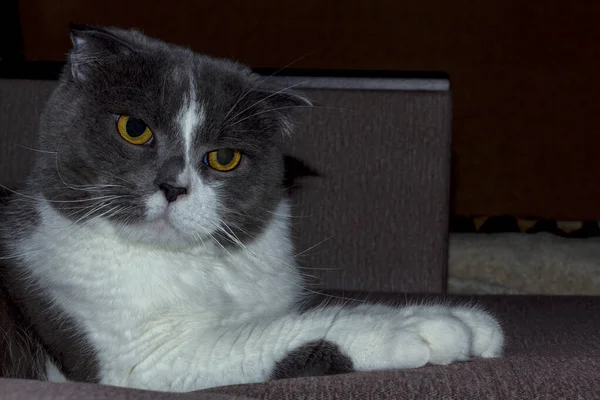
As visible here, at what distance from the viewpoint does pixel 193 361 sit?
3.97ft

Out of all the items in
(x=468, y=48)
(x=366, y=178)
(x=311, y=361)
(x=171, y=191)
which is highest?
(x=468, y=48)

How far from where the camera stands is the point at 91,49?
1.36 metres

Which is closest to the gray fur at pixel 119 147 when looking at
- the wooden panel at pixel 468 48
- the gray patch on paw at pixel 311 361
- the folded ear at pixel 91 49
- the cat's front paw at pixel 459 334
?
the folded ear at pixel 91 49

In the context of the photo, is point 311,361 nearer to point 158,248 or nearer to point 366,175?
point 158,248

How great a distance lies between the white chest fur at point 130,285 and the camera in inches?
49.7

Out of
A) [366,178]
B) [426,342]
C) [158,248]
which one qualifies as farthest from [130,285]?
[366,178]

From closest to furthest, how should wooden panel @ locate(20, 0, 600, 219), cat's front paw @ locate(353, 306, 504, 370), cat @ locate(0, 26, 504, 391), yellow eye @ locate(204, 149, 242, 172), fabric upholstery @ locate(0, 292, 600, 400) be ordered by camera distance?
fabric upholstery @ locate(0, 292, 600, 400), cat's front paw @ locate(353, 306, 504, 370), cat @ locate(0, 26, 504, 391), yellow eye @ locate(204, 149, 242, 172), wooden panel @ locate(20, 0, 600, 219)

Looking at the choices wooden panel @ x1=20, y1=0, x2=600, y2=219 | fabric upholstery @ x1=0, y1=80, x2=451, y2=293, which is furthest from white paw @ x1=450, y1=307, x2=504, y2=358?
wooden panel @ x1=20, y1=0, x2=600, y2=219

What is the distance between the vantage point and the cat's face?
126 centimetres

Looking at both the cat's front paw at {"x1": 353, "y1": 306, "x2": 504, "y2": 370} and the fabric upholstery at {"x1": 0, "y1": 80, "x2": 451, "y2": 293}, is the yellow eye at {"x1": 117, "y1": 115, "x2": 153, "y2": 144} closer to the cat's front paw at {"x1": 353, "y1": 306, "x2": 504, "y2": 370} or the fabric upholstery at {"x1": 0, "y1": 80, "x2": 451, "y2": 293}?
the cat's front paw at {"x1": 353, "y1": 306, "x2": 504, "y2": 370}

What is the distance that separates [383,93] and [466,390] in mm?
1125

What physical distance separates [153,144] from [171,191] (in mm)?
97

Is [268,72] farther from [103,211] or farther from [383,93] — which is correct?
[103,211]

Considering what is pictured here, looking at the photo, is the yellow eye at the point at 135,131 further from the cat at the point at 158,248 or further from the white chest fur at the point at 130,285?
the white chest fur at the point at 130,285
